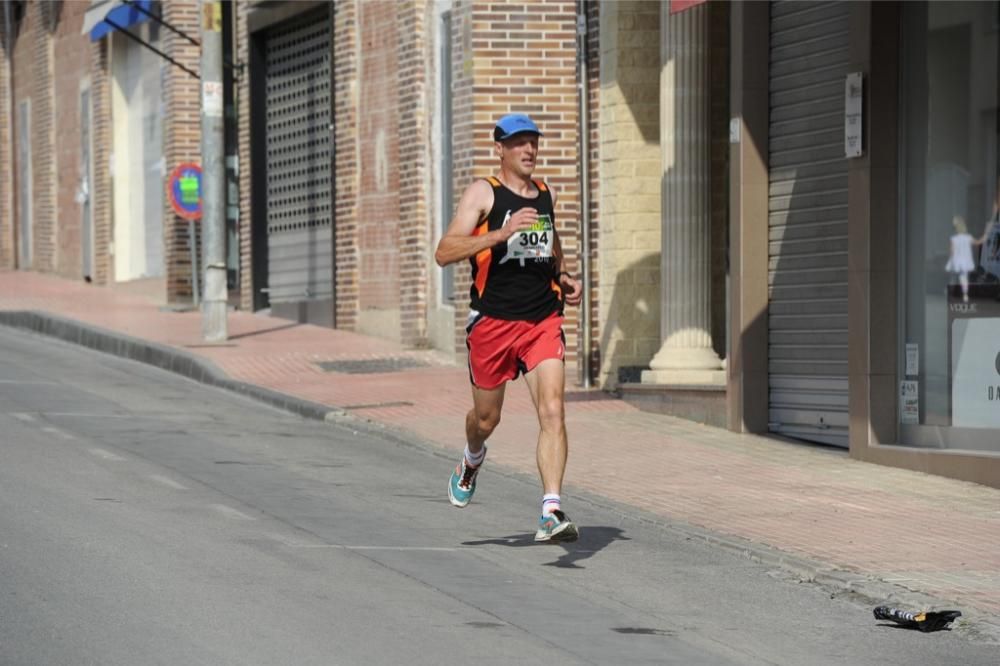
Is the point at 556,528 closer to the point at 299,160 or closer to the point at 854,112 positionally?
the point at 854,112

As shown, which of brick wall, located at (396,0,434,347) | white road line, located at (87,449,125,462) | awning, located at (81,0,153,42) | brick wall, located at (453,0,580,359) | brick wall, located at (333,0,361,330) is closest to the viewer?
white road line, located at (87,449,125,462)

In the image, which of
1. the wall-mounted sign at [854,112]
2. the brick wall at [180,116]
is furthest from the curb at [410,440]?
the brick wall at [180,116]

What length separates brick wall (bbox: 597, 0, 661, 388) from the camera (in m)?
18.5

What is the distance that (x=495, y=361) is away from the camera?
393 inches

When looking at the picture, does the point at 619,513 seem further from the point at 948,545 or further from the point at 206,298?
the point at 206,298

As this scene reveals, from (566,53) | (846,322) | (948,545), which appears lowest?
(948,545)

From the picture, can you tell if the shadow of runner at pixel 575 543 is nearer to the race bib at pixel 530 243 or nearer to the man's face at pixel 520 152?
the race bib at pixel 530 243

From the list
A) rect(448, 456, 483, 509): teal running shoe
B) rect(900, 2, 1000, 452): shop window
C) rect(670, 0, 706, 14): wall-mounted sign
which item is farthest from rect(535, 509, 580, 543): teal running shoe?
rect(670, 0, 706, 14): wall-mounted sign

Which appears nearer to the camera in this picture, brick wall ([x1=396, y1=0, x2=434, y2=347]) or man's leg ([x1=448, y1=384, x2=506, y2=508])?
man's leg ([x1=448, y1=384, x2=506, y2=508])

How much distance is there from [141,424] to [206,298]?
293 inches

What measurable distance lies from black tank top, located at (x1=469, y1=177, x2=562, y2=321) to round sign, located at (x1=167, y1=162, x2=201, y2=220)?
17137 millimetres

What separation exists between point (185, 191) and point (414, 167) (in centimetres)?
518

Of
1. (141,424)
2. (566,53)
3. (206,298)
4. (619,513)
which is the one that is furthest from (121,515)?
(206,298)

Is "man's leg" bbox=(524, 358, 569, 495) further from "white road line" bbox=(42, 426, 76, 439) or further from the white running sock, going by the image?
"white road line" bbox=(42, 426, 76, 439)
